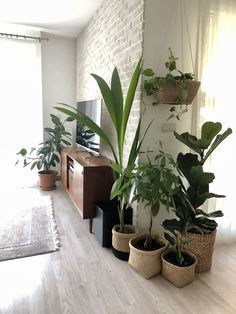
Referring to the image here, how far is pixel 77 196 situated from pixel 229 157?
1.66m

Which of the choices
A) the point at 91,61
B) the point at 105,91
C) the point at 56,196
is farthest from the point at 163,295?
the point at 91,61

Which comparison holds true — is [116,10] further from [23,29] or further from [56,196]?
[56,196]

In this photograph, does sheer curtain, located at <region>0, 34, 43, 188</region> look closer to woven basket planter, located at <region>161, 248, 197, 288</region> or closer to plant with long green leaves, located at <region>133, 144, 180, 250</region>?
plant with long green leaves, located at <region>133, 144, 180, 250</region>

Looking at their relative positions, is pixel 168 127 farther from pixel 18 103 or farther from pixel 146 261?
pixel 18 103

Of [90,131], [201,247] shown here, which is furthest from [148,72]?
[201,247]

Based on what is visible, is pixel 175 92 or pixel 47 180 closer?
pixel 175 92

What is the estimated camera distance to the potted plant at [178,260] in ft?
6.32

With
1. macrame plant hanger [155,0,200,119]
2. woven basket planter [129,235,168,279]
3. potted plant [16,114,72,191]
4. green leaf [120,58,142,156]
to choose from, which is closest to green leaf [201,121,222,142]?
macrame plant hanger [155,0,200,119]

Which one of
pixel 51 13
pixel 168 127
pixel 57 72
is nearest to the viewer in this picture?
pixel 168 127

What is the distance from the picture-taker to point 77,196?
2.94 meters

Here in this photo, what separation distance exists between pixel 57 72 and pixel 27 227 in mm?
2768

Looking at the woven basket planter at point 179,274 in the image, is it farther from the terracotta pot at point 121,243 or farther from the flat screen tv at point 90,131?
the flat screen tv at point 90,131

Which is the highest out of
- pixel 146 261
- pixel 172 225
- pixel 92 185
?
pixel 92 185

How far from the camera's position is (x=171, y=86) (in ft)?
6.86
